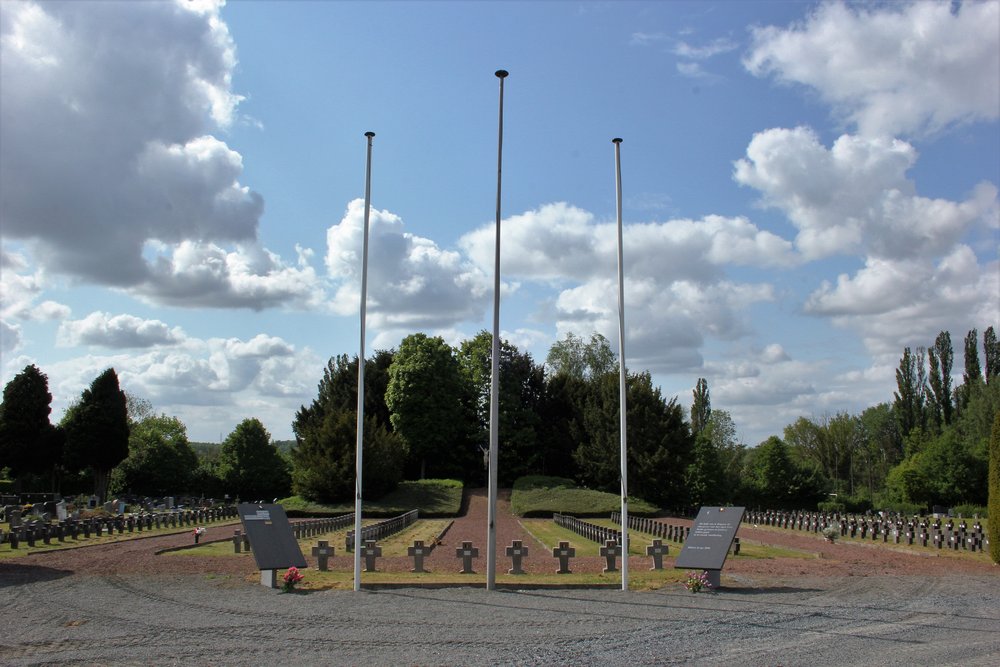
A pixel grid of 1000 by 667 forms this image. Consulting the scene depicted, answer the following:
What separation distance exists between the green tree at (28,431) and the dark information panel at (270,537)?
156 feet

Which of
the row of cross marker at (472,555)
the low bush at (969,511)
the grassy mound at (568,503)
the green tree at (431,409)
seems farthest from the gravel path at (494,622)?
the green tree at (431,409)

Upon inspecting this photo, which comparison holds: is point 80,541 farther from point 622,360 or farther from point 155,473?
point 155,473

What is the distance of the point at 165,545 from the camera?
80.6 feet

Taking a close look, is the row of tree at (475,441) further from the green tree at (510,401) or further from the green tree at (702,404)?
the green tree at (702,404)

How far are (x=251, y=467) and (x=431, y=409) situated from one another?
46.1 feet

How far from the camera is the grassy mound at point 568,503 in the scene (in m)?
46.0

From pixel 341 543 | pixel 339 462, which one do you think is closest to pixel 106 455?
pixel 339 462

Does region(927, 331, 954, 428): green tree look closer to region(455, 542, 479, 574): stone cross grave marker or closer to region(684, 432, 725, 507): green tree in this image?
region(684, 432, 725, 507): green tree

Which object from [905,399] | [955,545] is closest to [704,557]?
[955,545]

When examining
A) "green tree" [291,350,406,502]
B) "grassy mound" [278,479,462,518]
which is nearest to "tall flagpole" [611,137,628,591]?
"green tree" [291,350,406,502]

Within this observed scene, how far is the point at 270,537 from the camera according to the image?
605 inches

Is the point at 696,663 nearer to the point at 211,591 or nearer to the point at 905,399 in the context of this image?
the point at 211,591

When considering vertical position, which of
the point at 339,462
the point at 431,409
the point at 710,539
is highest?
the point at 431,409

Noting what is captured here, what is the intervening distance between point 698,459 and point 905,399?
2850 centimetres
